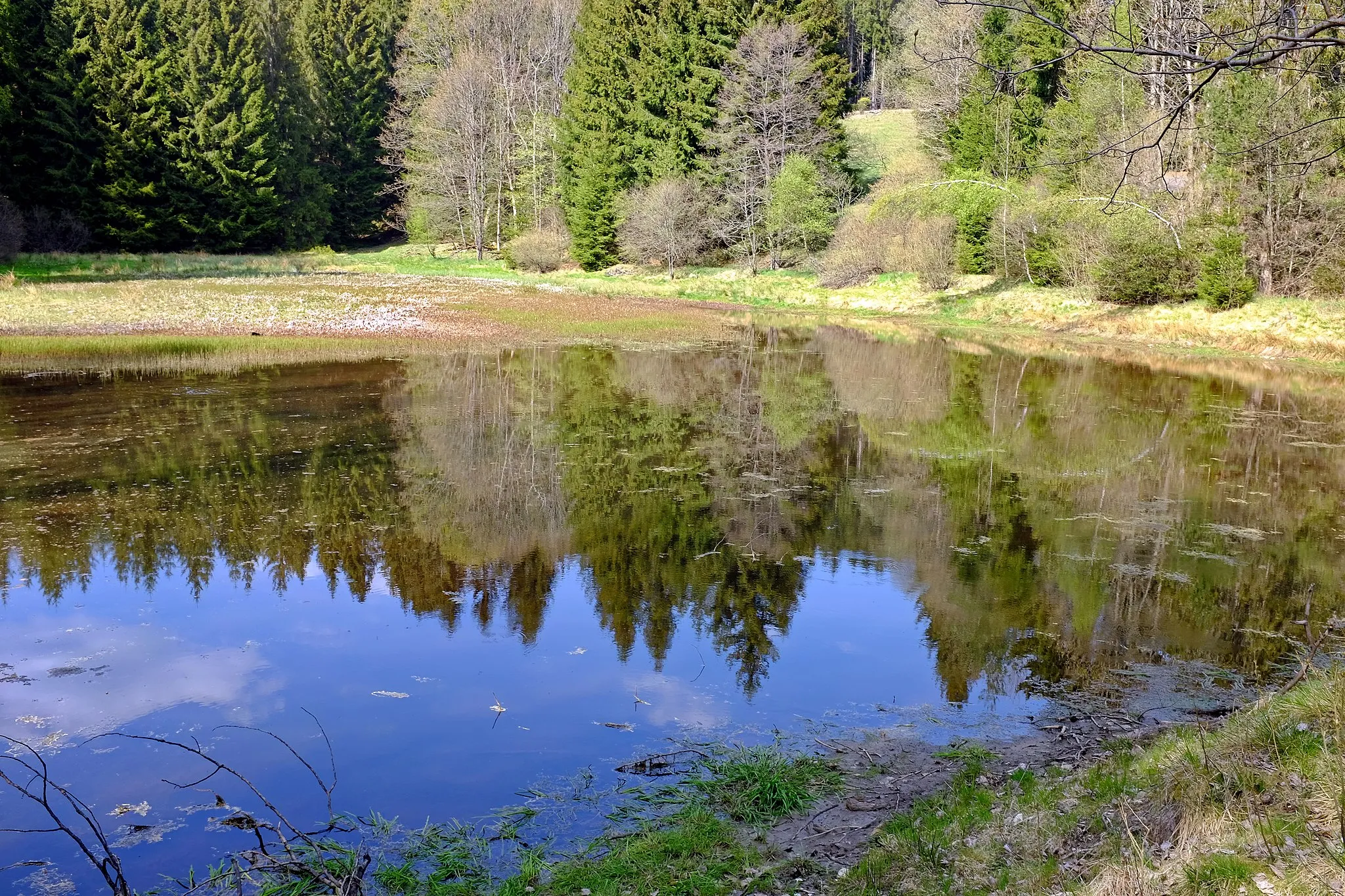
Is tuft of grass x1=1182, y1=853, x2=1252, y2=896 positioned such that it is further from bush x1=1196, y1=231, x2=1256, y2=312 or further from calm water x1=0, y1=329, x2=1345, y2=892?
bush x1=1196, y1=231, x2=1256, y2=312

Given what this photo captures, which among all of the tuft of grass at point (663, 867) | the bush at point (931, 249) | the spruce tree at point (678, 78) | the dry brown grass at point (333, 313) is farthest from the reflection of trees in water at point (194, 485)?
the spruce tree at point (678, 78)

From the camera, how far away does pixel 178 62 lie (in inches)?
1925

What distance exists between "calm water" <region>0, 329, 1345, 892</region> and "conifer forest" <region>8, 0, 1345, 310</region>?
12.6 metres

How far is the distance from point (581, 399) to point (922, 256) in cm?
2138

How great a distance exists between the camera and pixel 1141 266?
96.7 ft

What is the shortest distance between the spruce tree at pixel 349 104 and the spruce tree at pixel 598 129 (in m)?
16.2

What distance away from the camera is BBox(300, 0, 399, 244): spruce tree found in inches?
2441

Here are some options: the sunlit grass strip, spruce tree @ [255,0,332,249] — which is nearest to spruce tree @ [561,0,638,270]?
spruce tree @ [255,0,332,249]

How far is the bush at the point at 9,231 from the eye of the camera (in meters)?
38.2

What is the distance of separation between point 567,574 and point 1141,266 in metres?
26.2

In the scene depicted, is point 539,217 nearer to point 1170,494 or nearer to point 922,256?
point 922,256

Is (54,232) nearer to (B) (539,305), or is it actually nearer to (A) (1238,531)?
(B) (539,305)

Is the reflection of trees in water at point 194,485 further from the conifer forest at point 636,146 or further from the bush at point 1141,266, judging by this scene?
the bush at point 1141,266

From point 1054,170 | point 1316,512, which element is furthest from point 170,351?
point 1054,170
